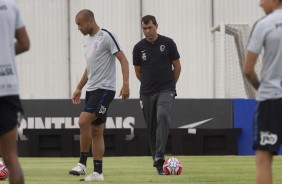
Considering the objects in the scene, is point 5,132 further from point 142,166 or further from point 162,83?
point 142,166

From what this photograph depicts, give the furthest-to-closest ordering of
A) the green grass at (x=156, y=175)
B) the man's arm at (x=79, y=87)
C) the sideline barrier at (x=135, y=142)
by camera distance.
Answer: the sideline barrier at (x=135, y=142), the man's arm at (x=79, y=87), the green grass at (x=156, y=175)

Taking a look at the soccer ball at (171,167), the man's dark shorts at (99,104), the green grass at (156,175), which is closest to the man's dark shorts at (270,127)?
the green grass at (156,175)

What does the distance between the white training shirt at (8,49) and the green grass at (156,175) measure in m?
4.74

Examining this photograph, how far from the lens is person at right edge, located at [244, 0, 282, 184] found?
7.12 m

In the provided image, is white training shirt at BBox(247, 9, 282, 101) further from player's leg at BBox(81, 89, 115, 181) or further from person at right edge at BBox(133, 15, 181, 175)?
person at right edge at BBox(133, 15, 181, 175)

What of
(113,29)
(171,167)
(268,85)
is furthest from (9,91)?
(113,29)

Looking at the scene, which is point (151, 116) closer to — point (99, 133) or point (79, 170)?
point (79, 170)

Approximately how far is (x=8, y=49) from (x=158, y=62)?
5912mm

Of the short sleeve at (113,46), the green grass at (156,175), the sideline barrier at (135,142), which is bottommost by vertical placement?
the sideline barrier at (135,142)

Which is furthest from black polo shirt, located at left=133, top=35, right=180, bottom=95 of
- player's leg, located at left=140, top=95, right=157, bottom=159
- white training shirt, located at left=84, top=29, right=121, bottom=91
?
white training shirt, located at left=84, top=29, right=121, bottom=91

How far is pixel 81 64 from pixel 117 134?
38.5 feet

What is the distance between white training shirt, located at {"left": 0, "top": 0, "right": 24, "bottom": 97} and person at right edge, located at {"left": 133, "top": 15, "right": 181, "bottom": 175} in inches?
222

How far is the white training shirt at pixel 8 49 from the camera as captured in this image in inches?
269

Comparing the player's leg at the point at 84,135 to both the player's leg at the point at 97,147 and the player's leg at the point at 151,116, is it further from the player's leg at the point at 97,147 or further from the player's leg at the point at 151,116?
the player's leg at the point at 151,116
